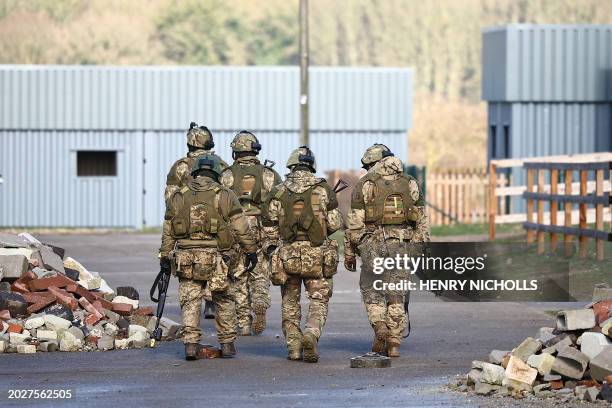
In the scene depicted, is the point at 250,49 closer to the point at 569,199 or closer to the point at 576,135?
the point at 576,135

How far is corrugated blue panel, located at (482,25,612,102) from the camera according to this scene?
125ft

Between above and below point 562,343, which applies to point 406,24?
above

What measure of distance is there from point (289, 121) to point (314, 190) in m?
28.4

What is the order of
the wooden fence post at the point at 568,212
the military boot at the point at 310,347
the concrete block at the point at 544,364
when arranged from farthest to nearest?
the wooden fence post at the point at 568,212 → the military boot at the point at 310,347 → the concrete block at the point at 544,364

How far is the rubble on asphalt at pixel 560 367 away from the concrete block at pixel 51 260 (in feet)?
21.2

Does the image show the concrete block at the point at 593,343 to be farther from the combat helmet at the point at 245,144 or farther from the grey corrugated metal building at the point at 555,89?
the grey corrugated metal building at the point at 555,89

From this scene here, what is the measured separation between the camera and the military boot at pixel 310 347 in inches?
543

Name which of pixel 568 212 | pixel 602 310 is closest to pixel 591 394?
pixel 602 310

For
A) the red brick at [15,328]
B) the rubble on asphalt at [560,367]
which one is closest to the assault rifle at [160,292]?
the red brick at [15,328]

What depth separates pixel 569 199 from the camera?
24406mm

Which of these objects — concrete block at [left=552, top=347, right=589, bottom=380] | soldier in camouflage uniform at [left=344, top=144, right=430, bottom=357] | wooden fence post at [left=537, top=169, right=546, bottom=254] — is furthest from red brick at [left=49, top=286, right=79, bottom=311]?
wooden fence post at [left=537, top=169, right=546, bottom=254]

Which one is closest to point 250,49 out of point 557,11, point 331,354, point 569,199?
point 557,11

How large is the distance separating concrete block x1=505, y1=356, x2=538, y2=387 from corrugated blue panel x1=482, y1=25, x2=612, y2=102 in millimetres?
26661

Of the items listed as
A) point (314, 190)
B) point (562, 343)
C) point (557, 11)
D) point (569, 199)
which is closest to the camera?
point (562, 343)
